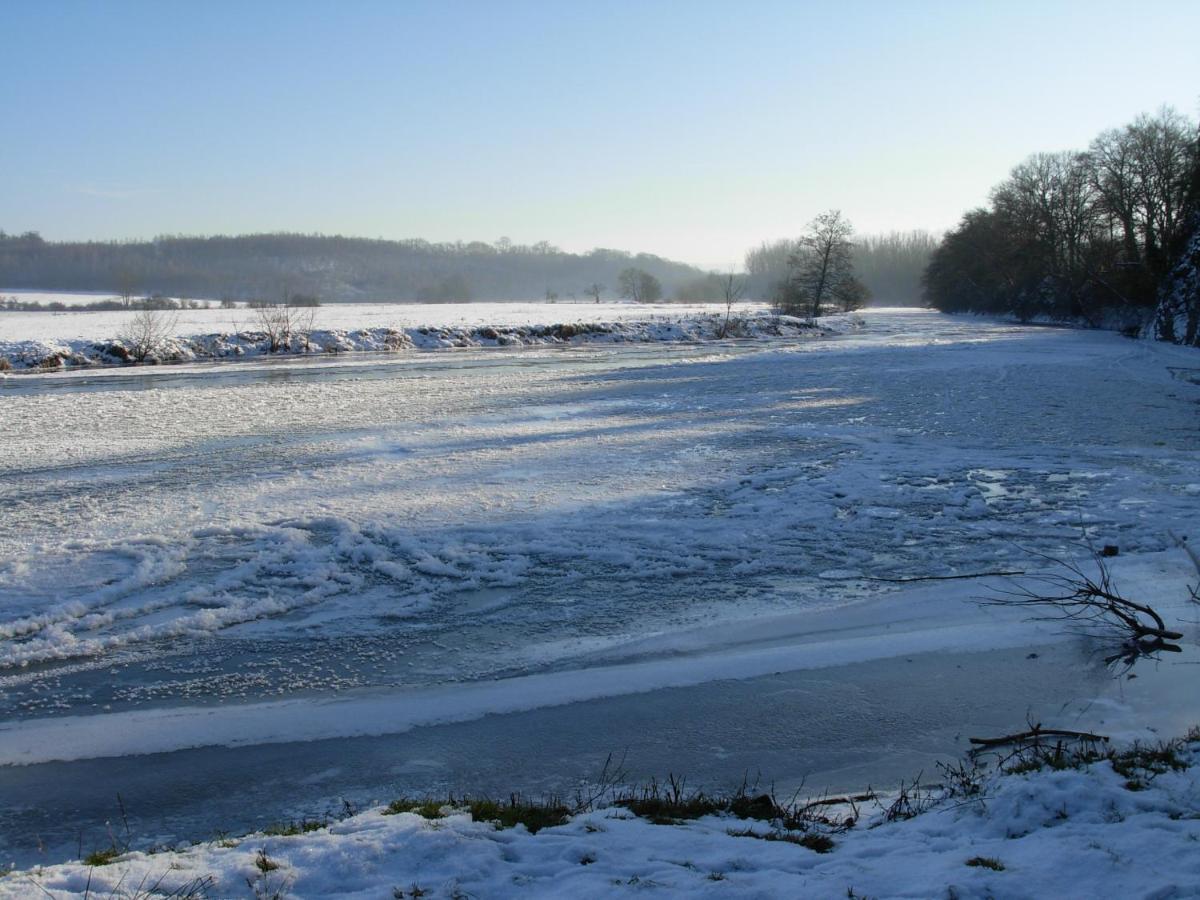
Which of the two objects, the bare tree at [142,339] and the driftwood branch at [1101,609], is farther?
the bare tree at [142,339]

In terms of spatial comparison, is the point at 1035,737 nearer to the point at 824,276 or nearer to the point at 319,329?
the point at 319,329

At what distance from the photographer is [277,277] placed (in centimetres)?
15212

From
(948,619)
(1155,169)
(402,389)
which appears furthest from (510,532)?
(1155,169)

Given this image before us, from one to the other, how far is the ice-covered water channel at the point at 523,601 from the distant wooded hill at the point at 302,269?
4613 inches

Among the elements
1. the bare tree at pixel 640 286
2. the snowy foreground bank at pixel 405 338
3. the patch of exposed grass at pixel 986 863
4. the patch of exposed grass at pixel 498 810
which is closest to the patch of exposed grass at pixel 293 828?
the patch of exposed grass at pixel 498 810

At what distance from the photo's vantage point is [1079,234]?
211 feet

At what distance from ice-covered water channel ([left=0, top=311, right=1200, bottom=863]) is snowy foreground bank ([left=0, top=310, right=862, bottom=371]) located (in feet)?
63.1

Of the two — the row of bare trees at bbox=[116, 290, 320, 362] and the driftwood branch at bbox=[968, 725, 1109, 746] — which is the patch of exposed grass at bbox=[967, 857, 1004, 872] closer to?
the driftwood branch at bbox=[968, 725, 1109, 746]

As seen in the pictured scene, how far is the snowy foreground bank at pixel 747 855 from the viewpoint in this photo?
310 centimetres

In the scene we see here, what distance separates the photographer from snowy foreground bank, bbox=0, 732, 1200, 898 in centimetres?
310

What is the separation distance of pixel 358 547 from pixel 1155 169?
2445 inches

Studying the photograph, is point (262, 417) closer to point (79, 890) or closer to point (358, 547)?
point (358, 547)

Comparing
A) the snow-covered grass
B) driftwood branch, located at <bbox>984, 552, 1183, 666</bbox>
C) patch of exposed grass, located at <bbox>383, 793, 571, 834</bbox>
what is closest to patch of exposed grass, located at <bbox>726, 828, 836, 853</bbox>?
patch of exposed grass, located at <bbox>383, 793, 571, 834</bbox>

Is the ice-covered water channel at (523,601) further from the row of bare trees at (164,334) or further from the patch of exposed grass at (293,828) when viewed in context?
the row of bare trees at (164,334)
